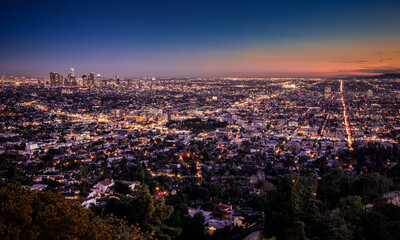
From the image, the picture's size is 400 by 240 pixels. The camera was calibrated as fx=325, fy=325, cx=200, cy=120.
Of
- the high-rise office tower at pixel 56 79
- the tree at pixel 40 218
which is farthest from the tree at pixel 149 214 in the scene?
the high-rise office tower at pixel 56 79

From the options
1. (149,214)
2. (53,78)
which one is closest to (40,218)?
(149,214)

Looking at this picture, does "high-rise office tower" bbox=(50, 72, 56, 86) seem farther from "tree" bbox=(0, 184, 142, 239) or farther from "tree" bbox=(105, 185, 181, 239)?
"tree" bbox=(0, 184, 142, 239)

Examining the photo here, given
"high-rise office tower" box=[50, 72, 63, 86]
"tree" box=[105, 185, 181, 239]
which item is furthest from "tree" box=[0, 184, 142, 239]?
"high-rise office tower" box=[50, 72, 63, 86]

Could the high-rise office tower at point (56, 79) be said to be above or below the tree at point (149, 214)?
above

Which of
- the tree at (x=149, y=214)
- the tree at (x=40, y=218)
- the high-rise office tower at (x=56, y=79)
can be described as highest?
the high-rise office tower at (x=56, y=79)

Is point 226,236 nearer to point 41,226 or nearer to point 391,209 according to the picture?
point 391,209

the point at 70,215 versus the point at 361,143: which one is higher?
the point at 70,215

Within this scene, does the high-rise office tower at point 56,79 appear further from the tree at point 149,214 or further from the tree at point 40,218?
the tree at point 40,218

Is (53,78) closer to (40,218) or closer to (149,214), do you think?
(149,214)

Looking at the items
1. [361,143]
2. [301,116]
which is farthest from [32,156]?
[301,116]

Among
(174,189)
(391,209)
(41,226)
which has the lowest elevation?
(174,189)

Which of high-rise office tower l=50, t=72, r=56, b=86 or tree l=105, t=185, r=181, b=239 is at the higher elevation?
high-rise office tower l=50, t=72, r=56, b=86
